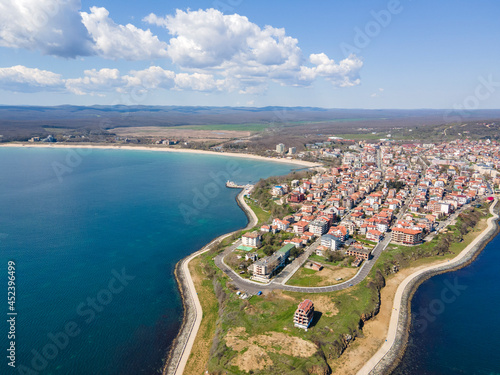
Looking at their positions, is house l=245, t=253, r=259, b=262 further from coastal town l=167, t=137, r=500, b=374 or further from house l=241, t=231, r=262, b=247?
house l=241, t=231, r=262, b=247

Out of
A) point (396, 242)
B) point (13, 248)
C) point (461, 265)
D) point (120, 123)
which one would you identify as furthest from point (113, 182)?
point (120, 123)

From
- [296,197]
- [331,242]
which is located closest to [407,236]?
[331,242]

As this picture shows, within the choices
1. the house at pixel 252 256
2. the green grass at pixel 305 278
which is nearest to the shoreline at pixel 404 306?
the green grass at pixel 305 278

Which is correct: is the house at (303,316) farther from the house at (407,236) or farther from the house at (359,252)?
the house at (407,236)

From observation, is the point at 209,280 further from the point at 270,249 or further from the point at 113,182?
the point at 113,182

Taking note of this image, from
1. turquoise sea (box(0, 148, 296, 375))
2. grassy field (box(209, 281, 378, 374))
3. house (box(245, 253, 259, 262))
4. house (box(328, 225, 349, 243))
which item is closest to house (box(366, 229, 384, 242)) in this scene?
house (box(328, 225, 349, 243))

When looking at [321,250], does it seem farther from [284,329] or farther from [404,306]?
[284,329]
